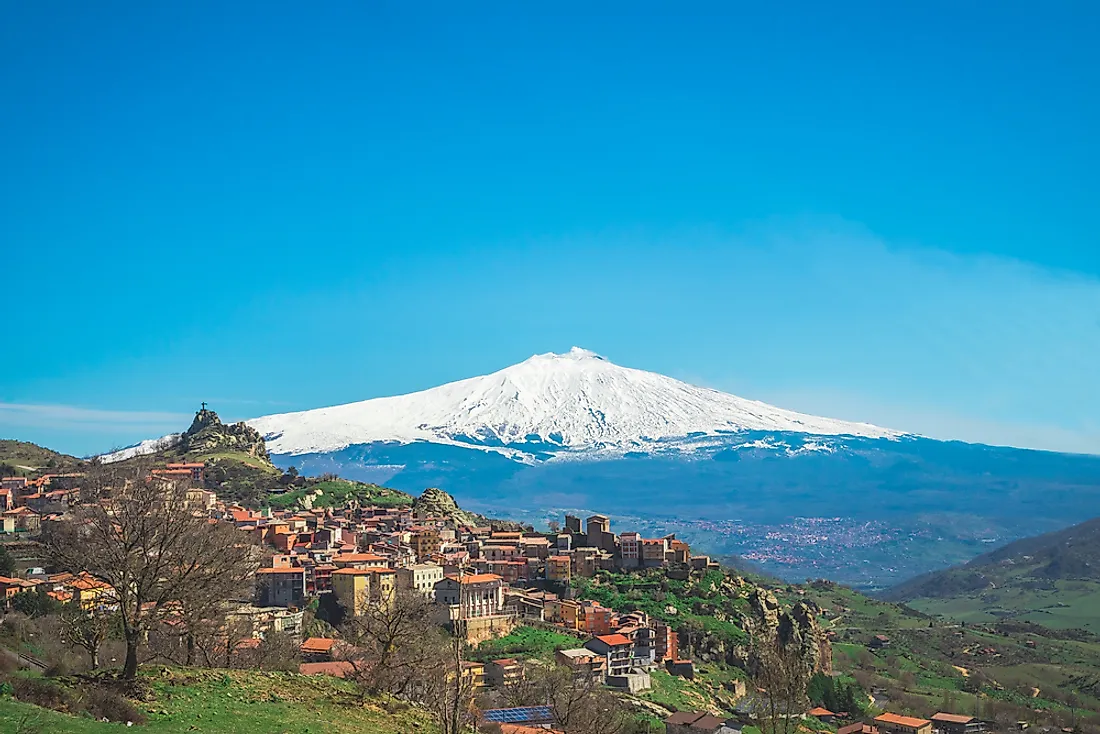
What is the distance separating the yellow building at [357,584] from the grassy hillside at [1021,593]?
105m

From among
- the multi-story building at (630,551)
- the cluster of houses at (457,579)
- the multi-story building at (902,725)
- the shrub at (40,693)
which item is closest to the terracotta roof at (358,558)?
the cluster of houses at (457,579)

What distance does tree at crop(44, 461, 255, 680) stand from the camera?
19469 mm

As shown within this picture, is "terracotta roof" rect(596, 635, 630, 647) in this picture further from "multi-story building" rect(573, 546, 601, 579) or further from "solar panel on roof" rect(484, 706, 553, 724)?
"solar panel on roof" rect(484, 706, 553, 724)

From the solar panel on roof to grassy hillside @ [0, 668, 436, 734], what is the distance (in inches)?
367

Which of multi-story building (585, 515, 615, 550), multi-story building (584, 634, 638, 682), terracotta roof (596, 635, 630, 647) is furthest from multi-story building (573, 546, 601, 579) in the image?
multi-story building (584, 634, 638, 682)

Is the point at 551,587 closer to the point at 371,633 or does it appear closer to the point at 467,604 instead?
the point at 467,604

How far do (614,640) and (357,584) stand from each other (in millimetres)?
14897

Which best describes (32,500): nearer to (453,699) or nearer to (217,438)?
(217,438)

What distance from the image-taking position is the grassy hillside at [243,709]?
16719 mm

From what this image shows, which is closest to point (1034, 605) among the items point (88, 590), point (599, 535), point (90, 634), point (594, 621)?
point (599, 535)

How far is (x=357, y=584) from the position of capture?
188 feet

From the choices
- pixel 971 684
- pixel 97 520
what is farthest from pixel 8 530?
pixel 971 684

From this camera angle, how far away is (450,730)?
2183 centimetres

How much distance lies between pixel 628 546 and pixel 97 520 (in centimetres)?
6446
